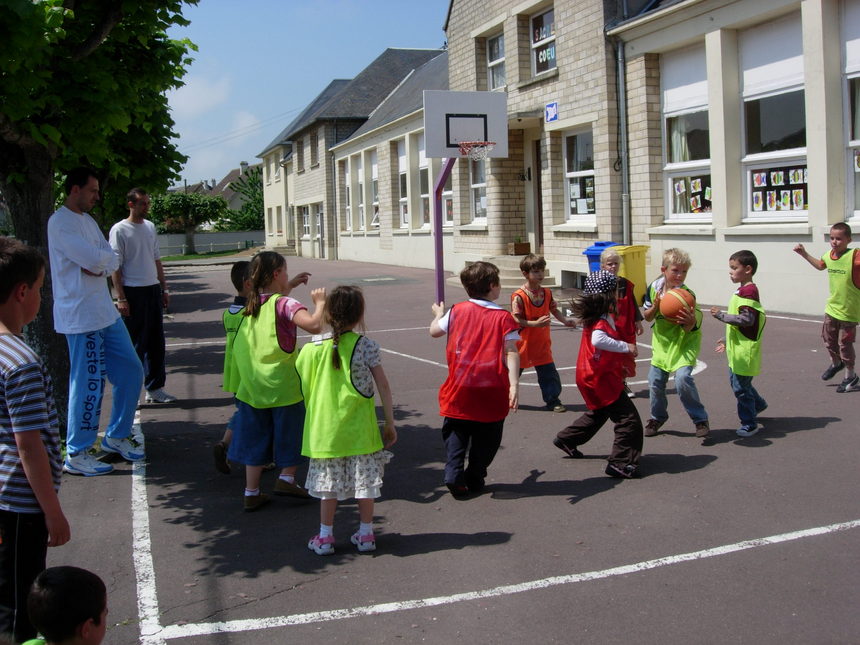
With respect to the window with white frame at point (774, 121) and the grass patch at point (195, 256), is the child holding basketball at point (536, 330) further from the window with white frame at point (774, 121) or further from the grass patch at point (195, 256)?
the grass patch at point (195, 256)

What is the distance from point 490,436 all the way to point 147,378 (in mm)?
4530

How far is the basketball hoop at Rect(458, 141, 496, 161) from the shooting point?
39.1ft

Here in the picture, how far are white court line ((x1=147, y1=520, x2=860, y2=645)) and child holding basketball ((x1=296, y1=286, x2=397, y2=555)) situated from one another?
29.7 inches

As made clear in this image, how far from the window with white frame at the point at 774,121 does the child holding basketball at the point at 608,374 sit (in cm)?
891

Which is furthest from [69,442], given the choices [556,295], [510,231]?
[510,231]

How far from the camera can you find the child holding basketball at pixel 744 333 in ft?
22.1

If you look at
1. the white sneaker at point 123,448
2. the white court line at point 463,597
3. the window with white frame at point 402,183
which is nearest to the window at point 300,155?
the window with white frame at point 402,183

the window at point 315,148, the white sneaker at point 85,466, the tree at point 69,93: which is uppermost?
the window at point 315,148

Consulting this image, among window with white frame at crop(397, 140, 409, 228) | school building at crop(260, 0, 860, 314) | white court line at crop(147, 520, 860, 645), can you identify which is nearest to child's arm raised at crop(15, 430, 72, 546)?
white court line at crop(147, 520, 860, 645)

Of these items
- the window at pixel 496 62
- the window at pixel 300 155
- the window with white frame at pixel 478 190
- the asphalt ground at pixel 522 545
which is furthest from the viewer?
the window at pixel 300 155

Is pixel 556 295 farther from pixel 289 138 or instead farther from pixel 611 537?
pixel 289 138

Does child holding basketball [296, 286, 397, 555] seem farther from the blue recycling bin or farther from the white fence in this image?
the white fence

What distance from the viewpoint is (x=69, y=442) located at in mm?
6543

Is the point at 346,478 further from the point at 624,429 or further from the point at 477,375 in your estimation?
the point at 624,429
